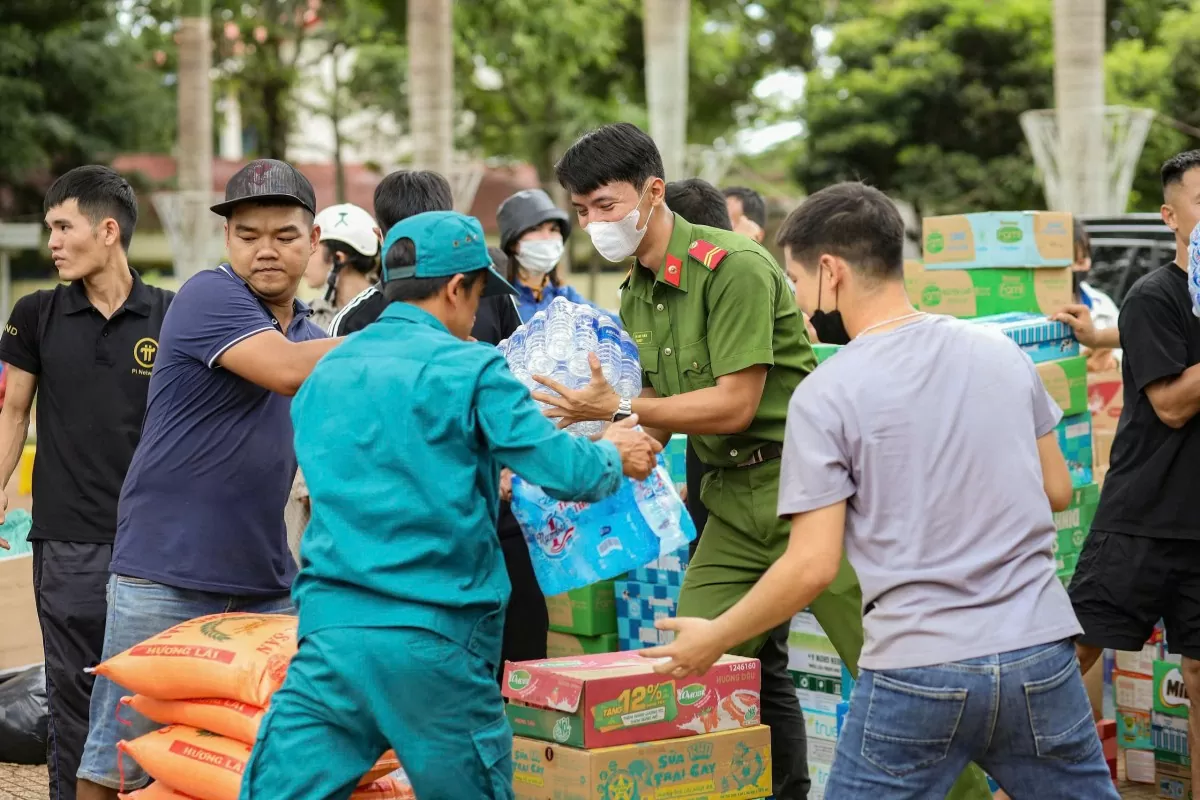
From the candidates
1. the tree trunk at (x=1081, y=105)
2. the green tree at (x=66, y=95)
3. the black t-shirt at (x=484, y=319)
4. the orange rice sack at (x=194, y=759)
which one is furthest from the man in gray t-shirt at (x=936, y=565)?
the green tree at (x=66, y=95)

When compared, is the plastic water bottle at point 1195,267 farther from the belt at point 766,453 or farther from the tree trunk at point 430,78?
the tree trunk at point 430,78

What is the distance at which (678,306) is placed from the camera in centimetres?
439

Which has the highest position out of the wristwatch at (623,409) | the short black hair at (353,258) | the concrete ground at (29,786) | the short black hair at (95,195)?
the short black hair at (95,195)

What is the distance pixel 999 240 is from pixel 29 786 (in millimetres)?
4622

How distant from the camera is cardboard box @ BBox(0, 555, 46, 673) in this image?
21.4 ft

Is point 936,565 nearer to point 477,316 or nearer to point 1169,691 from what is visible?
point 477,316

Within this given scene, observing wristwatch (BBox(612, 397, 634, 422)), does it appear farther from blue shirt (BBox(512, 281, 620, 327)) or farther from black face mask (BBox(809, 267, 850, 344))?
black face mask (BBox(809, 267, 850, 344))

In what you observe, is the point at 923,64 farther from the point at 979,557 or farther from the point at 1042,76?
the point at 979,557

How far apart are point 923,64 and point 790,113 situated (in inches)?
114

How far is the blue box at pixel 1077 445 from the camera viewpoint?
19.2 ft

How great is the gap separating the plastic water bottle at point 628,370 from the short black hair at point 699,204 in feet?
3.84

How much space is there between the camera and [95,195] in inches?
188

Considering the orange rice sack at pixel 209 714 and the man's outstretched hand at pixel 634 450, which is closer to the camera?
the man's outstretched hand at pixel 634 450

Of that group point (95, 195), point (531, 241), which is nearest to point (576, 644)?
point (531, 241)
